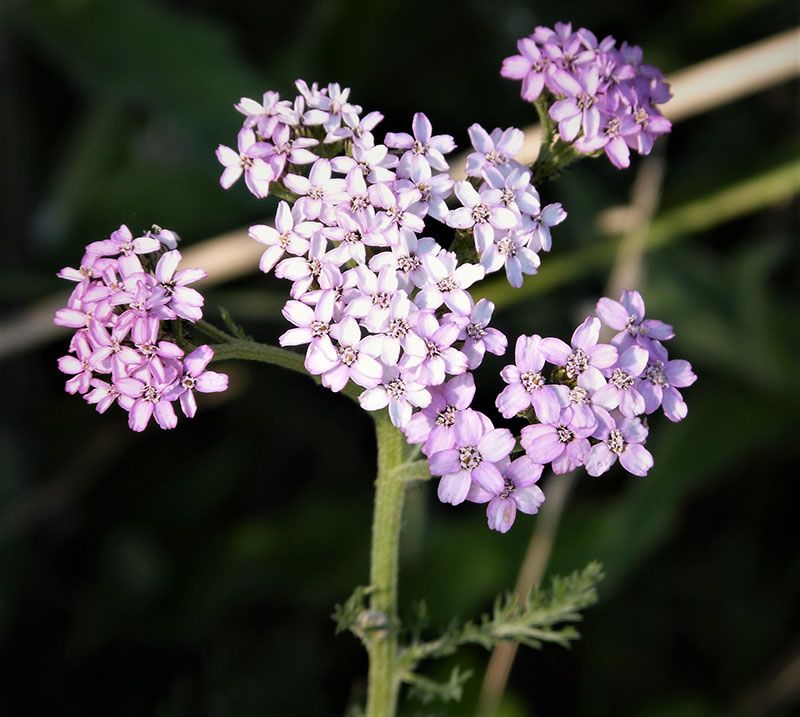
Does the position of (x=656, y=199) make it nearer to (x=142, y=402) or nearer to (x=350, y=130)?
(x=350, y=130)

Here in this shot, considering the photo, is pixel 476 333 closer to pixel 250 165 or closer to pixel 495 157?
pixel 495 157

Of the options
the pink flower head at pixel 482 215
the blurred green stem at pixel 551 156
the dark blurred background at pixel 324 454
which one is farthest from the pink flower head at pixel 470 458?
the dark blurred background at pixel 324 454

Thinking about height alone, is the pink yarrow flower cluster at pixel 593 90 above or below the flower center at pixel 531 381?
above

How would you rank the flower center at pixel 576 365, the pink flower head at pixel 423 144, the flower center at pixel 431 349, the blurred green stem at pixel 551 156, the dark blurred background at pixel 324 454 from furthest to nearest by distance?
the dark blurred background at pixel 324 454, the blurred green stem at pixel 551 156, the pink flower head at pixel 423 144, the flower center at pixel 576 365, the flower center at pixel 431 349

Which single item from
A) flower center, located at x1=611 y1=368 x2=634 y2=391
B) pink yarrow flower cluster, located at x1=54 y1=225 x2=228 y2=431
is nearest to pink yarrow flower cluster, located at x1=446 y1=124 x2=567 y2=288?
flower center, located at x1=611 y1=368 x2=634 y2=391

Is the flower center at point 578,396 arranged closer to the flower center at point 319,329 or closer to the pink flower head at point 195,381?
the flower center at point 319,329

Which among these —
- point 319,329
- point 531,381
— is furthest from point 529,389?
point 319,329
